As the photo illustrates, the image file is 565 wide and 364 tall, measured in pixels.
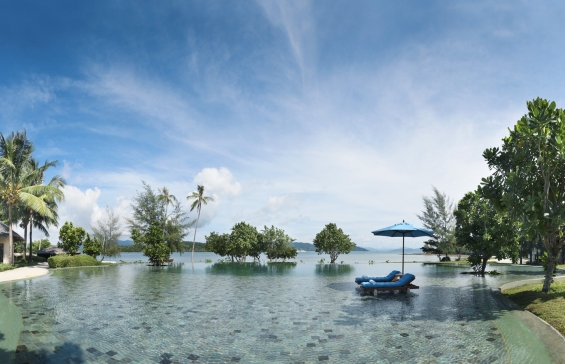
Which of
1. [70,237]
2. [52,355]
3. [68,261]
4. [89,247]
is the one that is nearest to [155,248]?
[68,261]

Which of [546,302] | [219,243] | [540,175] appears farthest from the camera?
[219,243]

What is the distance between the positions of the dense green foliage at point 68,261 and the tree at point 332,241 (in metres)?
21.0

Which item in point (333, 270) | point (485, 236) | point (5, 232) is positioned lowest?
point (333, 270)

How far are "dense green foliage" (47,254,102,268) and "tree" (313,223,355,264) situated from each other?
2103 centimetres

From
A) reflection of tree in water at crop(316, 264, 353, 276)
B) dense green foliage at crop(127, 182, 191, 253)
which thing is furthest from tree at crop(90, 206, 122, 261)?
reflection of tree in water at crop(316, 264, 353, 276)

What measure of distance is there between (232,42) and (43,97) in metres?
9.28

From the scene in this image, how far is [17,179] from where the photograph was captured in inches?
1022

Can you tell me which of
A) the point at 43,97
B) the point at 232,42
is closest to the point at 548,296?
the point at 232,42

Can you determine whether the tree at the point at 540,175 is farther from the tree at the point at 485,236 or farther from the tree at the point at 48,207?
the tree at the point at 48,207

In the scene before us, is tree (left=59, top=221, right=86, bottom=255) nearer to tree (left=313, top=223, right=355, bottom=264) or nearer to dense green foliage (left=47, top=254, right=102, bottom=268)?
dense green foliage (left=47, top=254, right=102, bottom=268)

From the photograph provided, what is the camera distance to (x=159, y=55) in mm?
15516

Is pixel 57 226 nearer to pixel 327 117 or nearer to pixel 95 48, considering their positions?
pixel 95 48

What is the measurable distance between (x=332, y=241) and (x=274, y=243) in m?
6.27

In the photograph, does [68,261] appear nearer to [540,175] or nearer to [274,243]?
[274,243]
